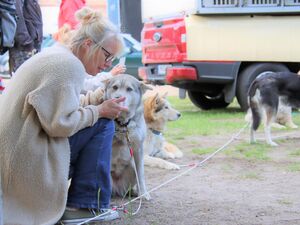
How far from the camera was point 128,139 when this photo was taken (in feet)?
12.6

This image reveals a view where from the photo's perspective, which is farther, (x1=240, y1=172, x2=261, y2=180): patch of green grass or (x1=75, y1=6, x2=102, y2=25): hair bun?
(x1=240, y1=172, x2=261, y2=180): patch of green grass

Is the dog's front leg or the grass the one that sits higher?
the dog's front leg

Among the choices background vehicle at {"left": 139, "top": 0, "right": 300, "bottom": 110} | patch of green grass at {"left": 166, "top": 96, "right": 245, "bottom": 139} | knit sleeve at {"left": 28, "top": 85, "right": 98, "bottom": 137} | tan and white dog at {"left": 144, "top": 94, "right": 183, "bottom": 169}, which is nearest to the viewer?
knit sleeve at {"left": 28, "top": 85, "right": 98, "bottom": 137}

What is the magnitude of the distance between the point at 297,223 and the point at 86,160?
1334mm

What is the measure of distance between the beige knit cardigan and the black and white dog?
4.14m

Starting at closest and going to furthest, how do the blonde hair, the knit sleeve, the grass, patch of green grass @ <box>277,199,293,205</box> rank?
1. the knit sleeve
2. the blonde hair
3. patch of green grass @ <box>277,199,293,205</box>
4. the grass

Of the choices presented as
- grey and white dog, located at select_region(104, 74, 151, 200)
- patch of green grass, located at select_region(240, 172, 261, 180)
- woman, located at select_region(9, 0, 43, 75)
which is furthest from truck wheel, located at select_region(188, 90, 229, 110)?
grey and white dog, located at select_region(104, 74, 151, 200)

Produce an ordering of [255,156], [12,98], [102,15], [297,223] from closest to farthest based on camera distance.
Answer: [12,98]
[102,15]
[297,223]
[255,156]

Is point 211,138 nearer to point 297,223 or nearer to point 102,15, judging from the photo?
point 297,223

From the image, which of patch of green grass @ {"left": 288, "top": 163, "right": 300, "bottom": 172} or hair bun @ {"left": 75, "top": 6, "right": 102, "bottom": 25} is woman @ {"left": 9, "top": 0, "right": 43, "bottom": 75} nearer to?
hair bun @ {"left": 75, "top": 6, "right": 102, "bottom": 25}

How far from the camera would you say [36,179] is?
2686 millimetres

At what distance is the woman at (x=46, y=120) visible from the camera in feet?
8.54

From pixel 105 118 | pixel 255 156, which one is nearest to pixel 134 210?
pixel 105 118

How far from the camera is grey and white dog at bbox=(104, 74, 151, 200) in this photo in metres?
3.85
